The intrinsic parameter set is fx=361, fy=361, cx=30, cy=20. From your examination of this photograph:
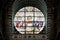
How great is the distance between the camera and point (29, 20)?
23.0 m

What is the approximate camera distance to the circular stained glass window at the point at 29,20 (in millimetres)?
22531

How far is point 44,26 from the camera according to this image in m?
21.9

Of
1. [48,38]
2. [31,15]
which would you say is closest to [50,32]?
[48,38]

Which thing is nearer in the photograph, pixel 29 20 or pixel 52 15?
pixel 52 15

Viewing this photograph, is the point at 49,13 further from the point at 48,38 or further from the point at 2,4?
the point at 2,4

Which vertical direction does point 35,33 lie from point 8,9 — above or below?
below

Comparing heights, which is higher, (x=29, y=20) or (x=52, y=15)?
(x=52, y=15)

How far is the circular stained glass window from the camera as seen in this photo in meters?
22.5

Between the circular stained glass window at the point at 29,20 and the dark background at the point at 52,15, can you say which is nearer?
the dark background at the point at 52,15

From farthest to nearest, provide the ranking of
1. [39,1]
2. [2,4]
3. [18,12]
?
[18,12] < [39,1] < [2,4]

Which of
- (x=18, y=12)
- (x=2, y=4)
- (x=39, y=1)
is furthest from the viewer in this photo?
(x=18, y=12)

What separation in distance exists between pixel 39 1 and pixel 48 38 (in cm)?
245

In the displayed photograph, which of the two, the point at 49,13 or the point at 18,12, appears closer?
the point at 49,13

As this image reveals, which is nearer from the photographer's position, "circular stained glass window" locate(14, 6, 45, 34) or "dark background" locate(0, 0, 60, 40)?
"dark background" locate(0, 0, 60, 40)
